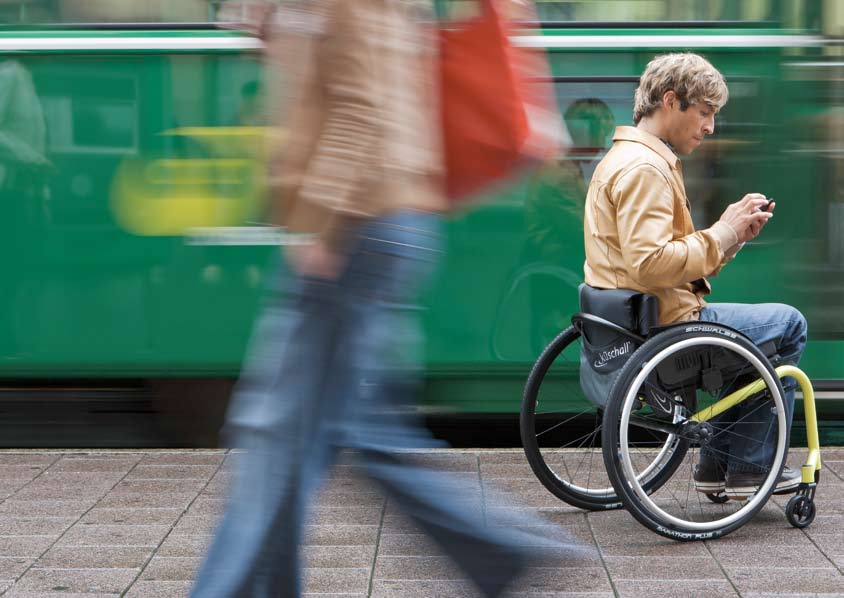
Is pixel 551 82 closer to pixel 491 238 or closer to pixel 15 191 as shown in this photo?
pixel 491 238

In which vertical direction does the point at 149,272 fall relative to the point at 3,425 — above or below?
above

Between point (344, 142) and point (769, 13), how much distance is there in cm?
354

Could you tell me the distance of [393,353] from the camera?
8.77ft

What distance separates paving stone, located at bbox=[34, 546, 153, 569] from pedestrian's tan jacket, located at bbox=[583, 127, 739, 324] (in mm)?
1667

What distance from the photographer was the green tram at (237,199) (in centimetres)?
566

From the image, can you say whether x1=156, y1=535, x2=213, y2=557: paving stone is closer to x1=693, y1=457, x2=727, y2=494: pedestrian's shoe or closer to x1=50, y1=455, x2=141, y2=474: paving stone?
x1=50, y1=455, x2=141, y2=474: paving stone

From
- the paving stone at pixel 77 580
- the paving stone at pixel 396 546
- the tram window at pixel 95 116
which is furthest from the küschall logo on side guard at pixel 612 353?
the tram window at pixel 95 116

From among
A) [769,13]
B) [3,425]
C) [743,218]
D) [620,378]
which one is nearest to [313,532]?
[620,378]

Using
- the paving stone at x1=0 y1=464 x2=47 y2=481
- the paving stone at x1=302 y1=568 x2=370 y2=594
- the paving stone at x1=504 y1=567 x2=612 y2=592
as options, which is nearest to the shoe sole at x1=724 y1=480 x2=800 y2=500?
the paving stone at x1=504 y1=567 x2=612 y2=592

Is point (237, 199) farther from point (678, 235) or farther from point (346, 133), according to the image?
point (346, 133)

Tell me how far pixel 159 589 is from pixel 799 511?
2.03 meters

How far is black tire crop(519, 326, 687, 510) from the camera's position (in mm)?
4551

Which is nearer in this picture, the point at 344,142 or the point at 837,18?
the point at 344,142

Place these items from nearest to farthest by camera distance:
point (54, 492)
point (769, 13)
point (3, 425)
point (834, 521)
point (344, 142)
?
1. point (344, 142)
2. point (834, 521)
3. point (54, 492)
4. point (769, 13)
5. point (3, 425)
